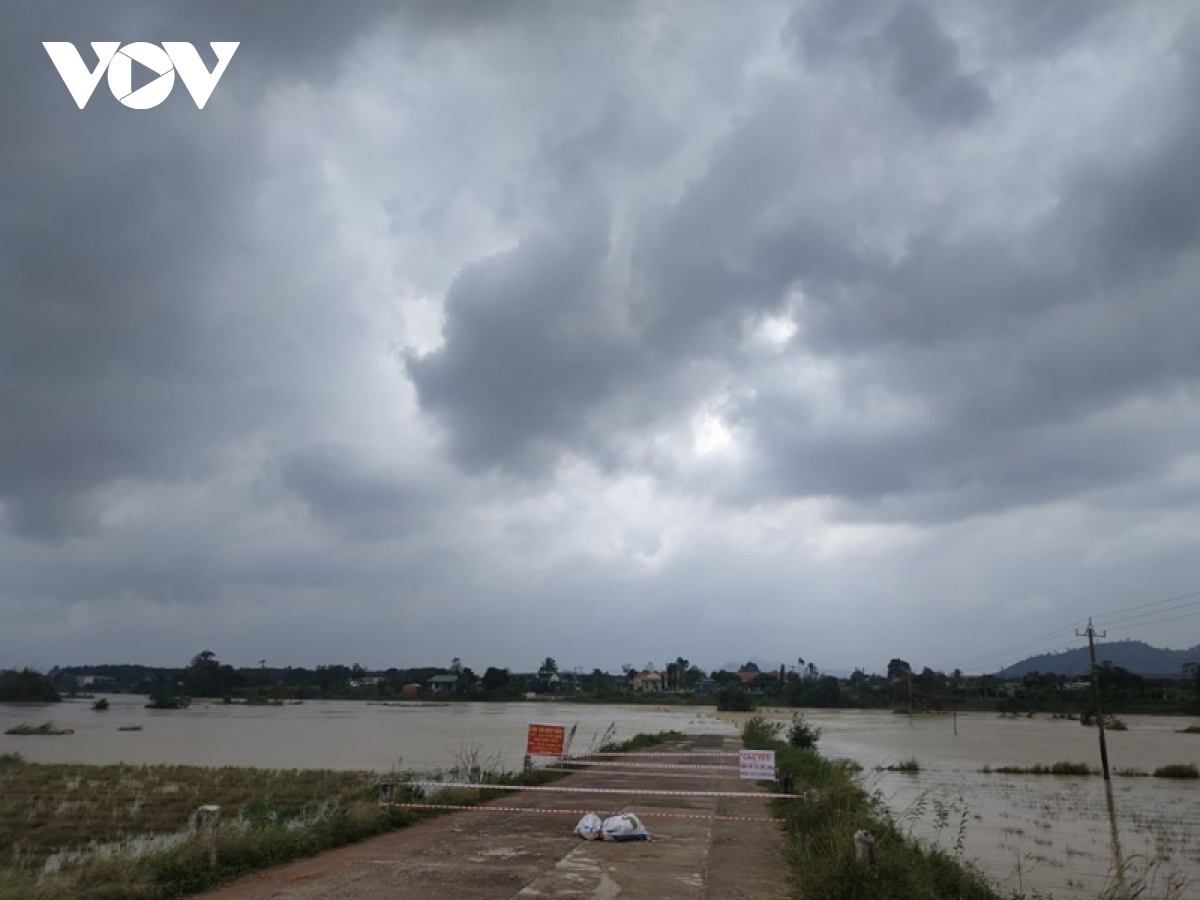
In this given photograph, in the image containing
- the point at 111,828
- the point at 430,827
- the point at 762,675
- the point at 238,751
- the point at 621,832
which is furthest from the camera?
the point at 762,675

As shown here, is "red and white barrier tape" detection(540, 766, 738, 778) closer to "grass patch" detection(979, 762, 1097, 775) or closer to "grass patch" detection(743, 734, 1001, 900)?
"grass patch" detection(743, 734, 1001, 900)

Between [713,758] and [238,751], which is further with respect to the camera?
[238,751]

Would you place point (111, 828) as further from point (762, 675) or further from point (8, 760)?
point (762, 675)

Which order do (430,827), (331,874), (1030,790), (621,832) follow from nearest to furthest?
(331,874) → (621,832) → (430,827) → (1030,790)

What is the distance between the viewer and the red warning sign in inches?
771

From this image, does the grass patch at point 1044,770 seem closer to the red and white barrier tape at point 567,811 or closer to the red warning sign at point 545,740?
the red warning sign at point 545,740

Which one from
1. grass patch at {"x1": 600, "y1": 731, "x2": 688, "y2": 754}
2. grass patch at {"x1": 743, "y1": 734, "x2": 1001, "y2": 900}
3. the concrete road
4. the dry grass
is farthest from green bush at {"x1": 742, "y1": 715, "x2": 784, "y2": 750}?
the concrete road

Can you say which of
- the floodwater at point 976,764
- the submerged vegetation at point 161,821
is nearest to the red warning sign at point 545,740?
the submerged vegetation at point 161,821

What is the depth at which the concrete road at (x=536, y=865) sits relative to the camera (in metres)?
8.08

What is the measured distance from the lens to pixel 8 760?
30.5m

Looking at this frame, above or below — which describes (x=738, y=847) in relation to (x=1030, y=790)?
above

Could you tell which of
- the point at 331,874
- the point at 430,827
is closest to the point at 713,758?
the point at 430,827

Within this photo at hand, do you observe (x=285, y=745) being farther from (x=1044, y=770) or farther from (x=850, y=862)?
(x=850, y=862)

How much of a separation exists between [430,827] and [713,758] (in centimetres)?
1760
